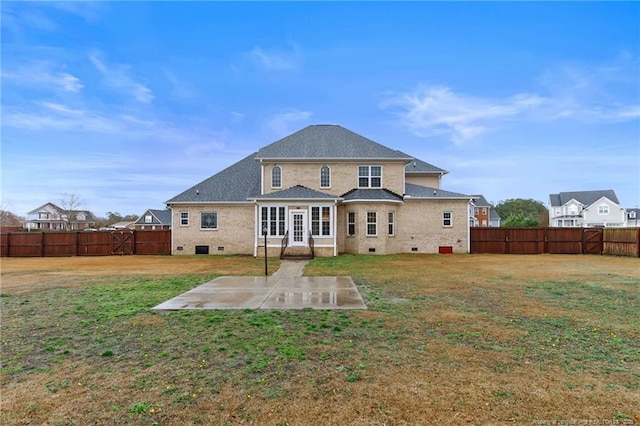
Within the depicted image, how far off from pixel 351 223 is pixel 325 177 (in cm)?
369

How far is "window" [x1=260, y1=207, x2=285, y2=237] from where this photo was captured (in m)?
20.4

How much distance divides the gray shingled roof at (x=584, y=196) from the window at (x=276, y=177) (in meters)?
59.2

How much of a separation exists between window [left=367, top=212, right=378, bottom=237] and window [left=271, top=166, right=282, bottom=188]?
642 cm

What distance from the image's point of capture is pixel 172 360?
15.0ft

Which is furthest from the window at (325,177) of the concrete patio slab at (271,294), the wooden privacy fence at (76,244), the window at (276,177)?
the wooden privacy fence at (76,244)

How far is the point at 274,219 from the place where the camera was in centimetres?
2044

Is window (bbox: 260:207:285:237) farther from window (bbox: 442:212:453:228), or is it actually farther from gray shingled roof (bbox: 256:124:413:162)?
window (bbox: 442:212:453:228)

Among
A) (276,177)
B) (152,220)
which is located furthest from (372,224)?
(152,220)

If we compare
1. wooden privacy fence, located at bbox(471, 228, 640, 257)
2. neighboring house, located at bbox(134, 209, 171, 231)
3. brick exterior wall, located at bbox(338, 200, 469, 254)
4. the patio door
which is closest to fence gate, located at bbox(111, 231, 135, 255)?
the patio door

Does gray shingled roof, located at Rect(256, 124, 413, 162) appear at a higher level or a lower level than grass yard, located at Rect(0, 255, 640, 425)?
higher

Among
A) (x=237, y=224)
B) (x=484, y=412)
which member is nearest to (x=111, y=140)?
(x=237, y=224)

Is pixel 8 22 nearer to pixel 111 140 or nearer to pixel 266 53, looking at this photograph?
pixel 266 53

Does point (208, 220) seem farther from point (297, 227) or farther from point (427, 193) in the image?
point (427, 193)

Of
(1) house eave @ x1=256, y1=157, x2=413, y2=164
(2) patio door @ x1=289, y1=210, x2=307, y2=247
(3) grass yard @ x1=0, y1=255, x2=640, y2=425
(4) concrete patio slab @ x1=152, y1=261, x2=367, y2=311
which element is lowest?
(4) concrete patio slab @ x1=152, y1=261, x2=367, y2=311
